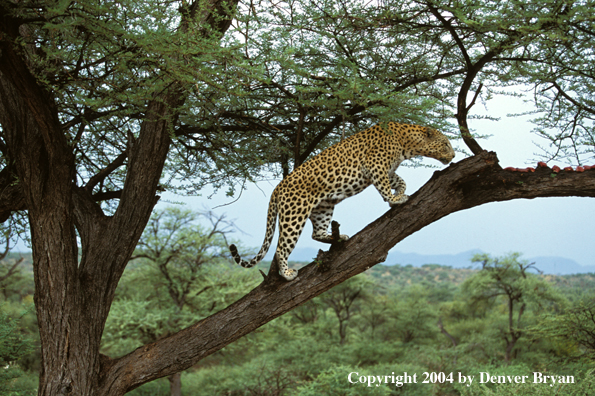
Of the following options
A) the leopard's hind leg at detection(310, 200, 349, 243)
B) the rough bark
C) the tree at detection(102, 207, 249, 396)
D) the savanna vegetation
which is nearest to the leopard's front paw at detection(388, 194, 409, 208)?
the leopard's hind leg at detection(310, 200, 349, 243)

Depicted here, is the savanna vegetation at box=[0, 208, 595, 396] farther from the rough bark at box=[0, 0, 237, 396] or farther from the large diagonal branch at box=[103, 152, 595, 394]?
the large diagonal branch at box=[103, 152, 595, 394]

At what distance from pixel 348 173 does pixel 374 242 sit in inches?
24.0

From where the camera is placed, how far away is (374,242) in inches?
151

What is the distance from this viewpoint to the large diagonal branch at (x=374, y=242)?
381 centimetres

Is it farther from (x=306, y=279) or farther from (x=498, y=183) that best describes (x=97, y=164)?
(x=498, y=183)

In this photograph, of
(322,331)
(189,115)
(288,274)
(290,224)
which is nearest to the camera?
(290,224)

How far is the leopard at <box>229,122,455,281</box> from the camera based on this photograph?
378cm

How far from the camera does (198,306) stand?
14297 mm

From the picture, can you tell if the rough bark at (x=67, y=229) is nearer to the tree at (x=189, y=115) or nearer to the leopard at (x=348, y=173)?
the tree at (x=189, y=115)

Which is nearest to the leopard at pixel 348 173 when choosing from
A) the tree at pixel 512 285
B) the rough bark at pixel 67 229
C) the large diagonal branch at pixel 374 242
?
the large diagonal branch at pixel 374 242

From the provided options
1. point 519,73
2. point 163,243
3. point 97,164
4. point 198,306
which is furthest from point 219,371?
point 519,73

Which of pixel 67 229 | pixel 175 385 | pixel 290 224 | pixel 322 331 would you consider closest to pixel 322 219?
pixel 290 224

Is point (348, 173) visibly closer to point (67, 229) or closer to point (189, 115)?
point (189, 115)

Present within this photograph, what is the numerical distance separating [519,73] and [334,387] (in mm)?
7401
